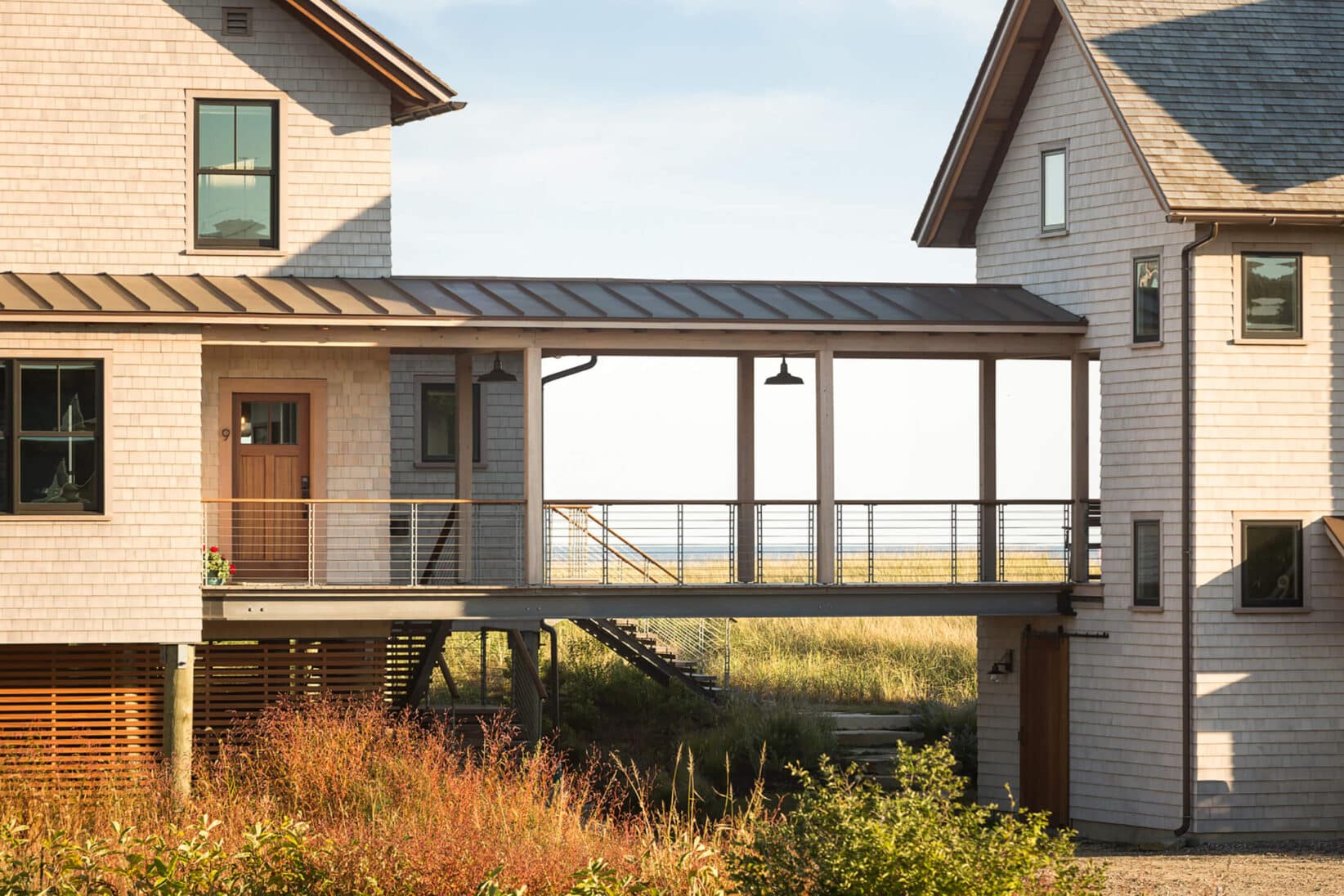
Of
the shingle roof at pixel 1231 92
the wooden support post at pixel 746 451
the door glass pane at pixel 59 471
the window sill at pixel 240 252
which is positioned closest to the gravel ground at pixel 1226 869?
the wooden support post at pixel 746 451

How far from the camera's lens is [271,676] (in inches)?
835

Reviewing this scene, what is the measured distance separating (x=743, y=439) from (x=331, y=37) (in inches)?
289

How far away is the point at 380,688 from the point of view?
2128 cm

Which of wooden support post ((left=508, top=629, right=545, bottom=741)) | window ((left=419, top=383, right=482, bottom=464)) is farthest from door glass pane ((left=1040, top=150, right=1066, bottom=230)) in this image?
window ((left=419, top=383, right=482, bottom=464))

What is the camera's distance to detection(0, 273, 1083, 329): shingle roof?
19.0 metres

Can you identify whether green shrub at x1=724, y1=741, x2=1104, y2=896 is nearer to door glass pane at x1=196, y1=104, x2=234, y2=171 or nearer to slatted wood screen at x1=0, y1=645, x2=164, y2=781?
slatted wood screen at x1=0, y1=645, x2=164, y2=781

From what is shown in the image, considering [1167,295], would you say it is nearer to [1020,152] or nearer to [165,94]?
[1020,152]

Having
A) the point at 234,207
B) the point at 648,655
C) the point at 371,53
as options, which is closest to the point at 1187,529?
the point at 648,655

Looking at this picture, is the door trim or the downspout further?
the door trim

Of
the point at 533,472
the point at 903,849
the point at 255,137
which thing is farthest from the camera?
the point at 255,137

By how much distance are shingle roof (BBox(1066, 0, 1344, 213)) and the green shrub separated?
32.9ft

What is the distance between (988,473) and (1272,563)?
13.3ft

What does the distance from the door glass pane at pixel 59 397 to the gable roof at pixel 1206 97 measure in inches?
464

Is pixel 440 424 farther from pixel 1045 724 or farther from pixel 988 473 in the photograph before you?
pixel 1045 724
